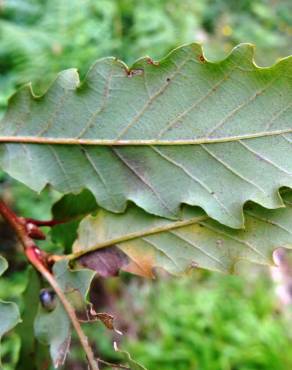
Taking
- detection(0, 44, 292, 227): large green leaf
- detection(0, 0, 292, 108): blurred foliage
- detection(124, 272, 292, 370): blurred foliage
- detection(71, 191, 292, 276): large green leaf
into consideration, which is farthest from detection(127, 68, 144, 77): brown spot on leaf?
detection(124, 272, 292, 370): blurred foliage

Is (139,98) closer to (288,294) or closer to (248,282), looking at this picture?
(248,282)

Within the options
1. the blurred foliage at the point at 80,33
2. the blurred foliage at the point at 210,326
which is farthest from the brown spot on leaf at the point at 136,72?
the blurred foliage at the point at 210,326

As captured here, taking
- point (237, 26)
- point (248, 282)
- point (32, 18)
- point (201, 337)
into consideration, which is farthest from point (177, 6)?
point (201, 337)

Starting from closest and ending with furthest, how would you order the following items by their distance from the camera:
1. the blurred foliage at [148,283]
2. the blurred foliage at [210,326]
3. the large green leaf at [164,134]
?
the large green leaf at [164,134], the blurred foliage at [148,283], the blurred foliage at [210,326]

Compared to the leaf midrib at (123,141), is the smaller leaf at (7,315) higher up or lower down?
lower down

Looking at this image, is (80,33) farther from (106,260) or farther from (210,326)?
(106,260)

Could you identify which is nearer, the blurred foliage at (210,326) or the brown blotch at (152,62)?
the brown blotch at (152,62)

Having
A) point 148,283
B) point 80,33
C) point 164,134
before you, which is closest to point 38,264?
point 164,134

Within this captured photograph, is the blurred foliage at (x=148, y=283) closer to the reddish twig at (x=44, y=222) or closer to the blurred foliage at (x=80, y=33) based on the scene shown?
the blurred foliage at (x=80, y=33)
